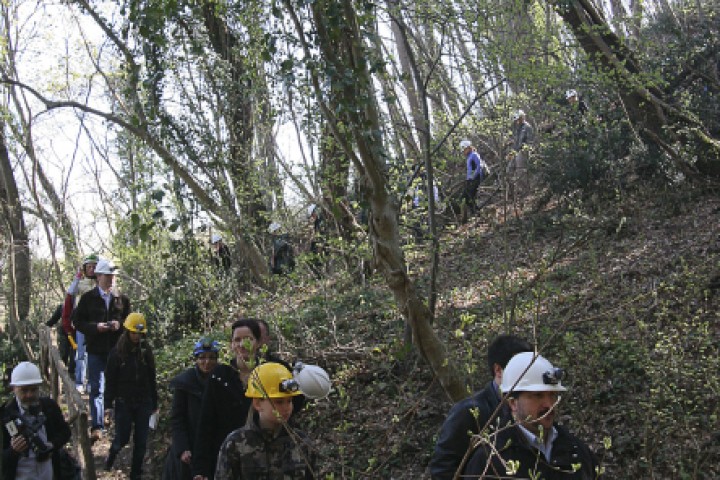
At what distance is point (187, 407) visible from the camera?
5.85m

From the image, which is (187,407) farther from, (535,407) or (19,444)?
(535,407)

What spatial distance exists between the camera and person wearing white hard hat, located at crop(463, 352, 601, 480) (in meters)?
3.85

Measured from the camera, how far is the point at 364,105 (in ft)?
21.8

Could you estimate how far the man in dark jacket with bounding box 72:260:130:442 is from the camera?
8.95 meters

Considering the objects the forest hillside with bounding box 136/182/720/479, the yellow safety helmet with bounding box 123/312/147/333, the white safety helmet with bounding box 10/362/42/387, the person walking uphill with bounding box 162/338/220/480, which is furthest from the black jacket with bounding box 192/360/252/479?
the yellow safety helmet with bounding box 123/312/147/333

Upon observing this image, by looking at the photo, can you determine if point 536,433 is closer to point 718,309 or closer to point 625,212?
point 718,309

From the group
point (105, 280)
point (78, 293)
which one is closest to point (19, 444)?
point (105, 280)

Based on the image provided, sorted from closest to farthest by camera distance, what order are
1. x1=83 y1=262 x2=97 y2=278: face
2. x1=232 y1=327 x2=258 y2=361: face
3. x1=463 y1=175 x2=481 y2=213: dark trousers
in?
x1=232 y1=327 x2=258 y2=361: face → x1=83 y1=262 x2=97 y2=278: face → x1=463 y1=175 x2=481 y2=213: dark trousers

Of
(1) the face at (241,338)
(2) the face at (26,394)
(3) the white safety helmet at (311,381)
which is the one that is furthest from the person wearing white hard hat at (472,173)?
(3) the white safety helmet at (311,381)

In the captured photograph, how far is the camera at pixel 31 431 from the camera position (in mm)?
5977

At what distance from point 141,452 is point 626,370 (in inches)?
198

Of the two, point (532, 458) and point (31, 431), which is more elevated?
point (31, 431)

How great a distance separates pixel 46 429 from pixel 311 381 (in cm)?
300

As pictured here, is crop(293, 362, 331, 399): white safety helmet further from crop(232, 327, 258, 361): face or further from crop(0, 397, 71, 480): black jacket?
crop(0, 397, 71, 480): black jacket
